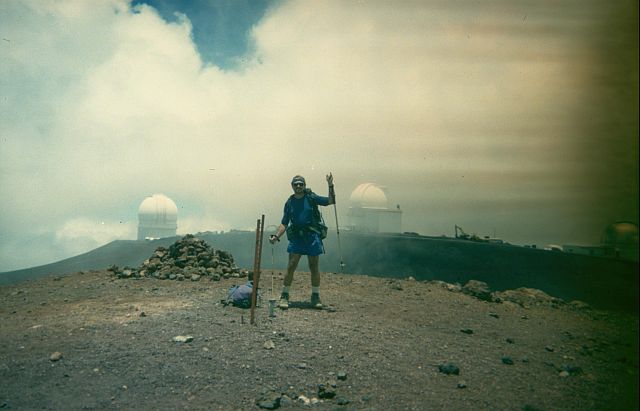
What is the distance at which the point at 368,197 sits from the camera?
104 ft

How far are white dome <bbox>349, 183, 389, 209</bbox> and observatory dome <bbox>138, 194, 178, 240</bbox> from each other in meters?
16.4

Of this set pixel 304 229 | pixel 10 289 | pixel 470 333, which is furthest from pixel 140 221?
pixel 470 333

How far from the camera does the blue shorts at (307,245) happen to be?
6.40 metres

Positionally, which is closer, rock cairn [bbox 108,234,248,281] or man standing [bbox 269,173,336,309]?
man standing [bbox 269,173,336,309]

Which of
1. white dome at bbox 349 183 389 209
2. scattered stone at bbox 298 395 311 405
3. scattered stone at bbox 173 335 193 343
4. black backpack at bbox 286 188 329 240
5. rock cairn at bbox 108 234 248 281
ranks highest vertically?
white dome at bbox 349 183 389 209

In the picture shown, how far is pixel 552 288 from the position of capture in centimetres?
1136

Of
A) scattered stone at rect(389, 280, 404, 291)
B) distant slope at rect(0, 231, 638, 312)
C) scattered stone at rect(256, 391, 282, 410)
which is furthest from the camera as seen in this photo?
distant slope at rect(0, 231, 638, 312)

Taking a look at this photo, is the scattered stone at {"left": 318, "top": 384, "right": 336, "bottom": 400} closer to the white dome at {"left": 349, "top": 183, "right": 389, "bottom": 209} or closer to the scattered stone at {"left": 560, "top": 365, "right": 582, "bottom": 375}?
the scattered stone at {"left": 560, "top": 365, "right": 582, "bottom": 375}

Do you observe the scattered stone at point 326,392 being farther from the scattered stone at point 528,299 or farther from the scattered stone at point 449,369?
the scattered stone at point 528,299

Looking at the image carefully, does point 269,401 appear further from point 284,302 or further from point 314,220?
point 314,220

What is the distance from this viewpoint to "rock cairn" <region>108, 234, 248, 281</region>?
889 cm

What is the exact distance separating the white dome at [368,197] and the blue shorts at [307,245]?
25.3 meters

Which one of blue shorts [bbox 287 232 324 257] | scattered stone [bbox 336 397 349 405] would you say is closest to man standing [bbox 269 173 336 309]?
blue shorts [bbox 287 232 324 257]

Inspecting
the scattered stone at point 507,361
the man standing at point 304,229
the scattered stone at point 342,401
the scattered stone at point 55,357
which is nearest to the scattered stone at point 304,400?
the scattered stone at point 342,401
